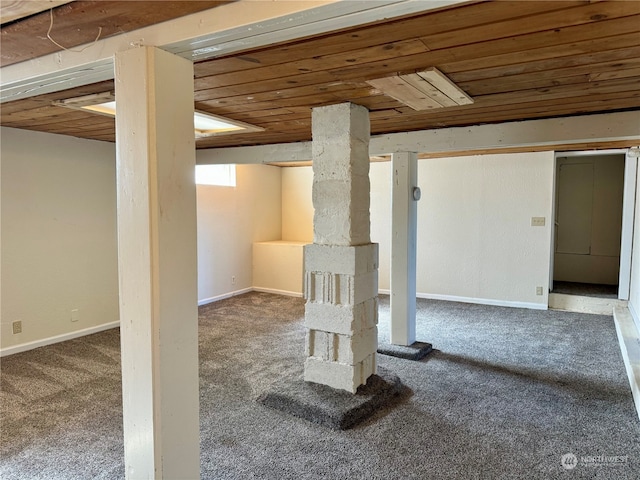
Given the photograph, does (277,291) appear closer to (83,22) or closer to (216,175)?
(216,175)

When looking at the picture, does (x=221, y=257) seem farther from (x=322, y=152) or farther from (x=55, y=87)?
(x=55, y=87)

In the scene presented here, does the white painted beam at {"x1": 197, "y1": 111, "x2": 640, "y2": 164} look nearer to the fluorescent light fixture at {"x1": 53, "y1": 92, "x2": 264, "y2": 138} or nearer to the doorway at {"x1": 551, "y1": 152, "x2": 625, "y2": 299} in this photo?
the fluorescent light fixture at {"x1": 53, "y1": 92, "x2": 264, "y2": 138}

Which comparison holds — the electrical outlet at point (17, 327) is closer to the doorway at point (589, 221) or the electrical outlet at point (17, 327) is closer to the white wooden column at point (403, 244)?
the white wooden column at point (403, 244)

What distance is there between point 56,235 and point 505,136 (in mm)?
4182

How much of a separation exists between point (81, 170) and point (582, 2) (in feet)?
14.5

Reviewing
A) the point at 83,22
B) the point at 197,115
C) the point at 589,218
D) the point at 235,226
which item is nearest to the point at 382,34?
the point at 83,22

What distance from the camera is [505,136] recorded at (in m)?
3.37

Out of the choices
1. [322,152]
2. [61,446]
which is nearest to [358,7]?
[322,152]

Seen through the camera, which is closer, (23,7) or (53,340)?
(23,7)

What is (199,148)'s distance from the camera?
498 centimetres

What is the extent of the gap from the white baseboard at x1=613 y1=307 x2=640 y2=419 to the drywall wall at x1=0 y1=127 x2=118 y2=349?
480 cm

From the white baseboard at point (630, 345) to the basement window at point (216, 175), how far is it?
4952mm

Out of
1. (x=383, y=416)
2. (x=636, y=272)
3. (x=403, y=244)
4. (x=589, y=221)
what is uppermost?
(x=589, y=221)

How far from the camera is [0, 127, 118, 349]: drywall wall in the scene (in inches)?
148
